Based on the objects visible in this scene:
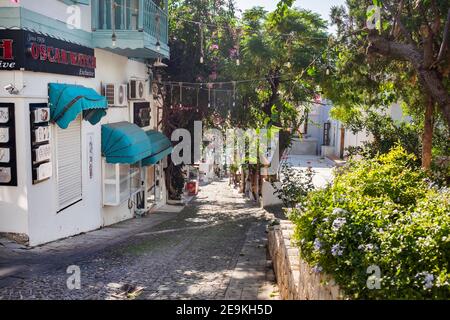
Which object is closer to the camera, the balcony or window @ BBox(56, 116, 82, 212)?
window @ BBox(56, 116, 82, 212)

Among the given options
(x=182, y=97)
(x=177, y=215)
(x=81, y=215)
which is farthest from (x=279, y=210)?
(x=81, y=215)

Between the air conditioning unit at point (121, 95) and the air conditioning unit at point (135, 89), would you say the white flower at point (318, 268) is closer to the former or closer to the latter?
the air conditioning unit at point (121, 95)

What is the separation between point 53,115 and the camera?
984 centimetres

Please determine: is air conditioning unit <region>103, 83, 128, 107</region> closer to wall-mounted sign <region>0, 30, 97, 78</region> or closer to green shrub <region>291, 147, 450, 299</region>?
wall-mounted sign <region>0, 30, 97, 78</region>

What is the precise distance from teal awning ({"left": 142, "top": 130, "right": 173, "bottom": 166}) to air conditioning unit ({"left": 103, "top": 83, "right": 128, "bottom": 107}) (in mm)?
2073

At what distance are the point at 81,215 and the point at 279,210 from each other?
7821 mm

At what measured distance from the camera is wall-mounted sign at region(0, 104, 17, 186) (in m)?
8.72

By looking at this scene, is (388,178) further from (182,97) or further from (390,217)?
(182,97)

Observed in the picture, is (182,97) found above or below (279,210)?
above

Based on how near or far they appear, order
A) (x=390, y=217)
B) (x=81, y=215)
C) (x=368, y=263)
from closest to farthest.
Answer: (x=368, y=263), (x=390, y=217), (x=81, y=215)

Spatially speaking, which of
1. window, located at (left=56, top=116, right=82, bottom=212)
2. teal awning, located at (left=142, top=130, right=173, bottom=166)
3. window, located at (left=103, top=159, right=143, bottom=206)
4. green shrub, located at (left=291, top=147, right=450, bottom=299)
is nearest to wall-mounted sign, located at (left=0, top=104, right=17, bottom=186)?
window, located at (left=56, top=116, right=82, bottom=212)

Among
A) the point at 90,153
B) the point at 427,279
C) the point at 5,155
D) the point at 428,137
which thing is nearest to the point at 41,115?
the point at 5,155

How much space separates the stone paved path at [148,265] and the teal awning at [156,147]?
291cm
